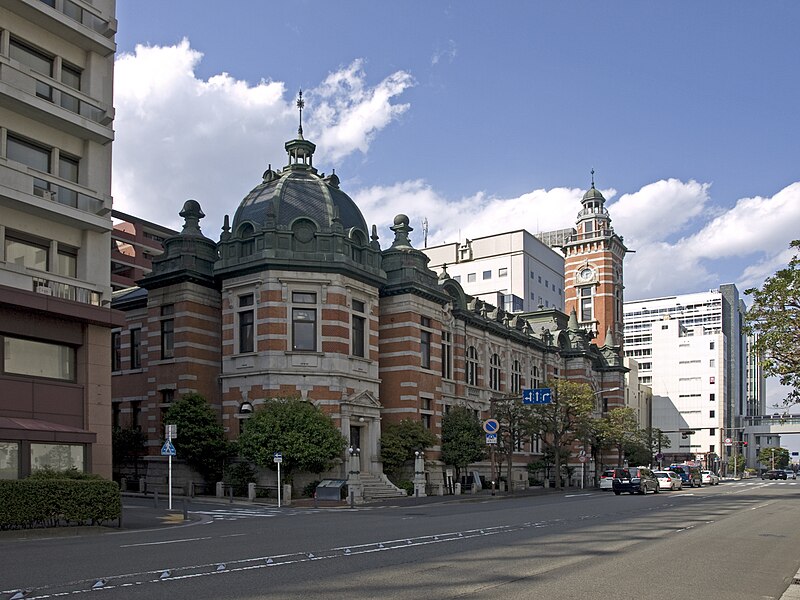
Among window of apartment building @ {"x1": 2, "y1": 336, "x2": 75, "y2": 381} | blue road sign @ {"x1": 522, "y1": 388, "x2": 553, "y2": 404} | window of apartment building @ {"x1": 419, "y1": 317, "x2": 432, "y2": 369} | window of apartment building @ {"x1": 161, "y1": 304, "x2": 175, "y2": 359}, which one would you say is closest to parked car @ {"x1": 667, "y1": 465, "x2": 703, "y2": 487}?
blue road sign @ {"x1": 522, "y1": 388, "x2": 553, "y2": 404}

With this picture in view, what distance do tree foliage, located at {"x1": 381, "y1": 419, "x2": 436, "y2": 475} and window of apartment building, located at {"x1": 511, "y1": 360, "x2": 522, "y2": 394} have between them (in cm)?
1919

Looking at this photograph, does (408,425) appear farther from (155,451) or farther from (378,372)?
(155,451)

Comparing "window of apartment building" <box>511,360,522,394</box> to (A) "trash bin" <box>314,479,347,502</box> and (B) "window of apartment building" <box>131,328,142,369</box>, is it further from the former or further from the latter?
(B) "window of apartment building" <box>131,328,142,369</box>

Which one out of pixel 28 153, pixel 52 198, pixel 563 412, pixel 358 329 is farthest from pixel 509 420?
pixel 28 153

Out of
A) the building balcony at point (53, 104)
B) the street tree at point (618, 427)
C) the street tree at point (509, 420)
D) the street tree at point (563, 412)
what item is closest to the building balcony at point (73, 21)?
the building balcony at point (53, 104)

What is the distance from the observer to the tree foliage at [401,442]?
44.6 meters

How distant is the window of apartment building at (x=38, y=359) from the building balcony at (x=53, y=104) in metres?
7.50

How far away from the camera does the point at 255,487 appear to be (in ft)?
132

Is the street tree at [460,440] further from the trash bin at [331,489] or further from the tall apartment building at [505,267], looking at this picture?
the tall apartment building at [505,267]

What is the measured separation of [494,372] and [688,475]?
1986 cm

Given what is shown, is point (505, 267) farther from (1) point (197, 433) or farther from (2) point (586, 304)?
(1) point (197, 433)

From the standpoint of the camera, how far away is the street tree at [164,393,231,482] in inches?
1613

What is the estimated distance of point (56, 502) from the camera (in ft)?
74.3

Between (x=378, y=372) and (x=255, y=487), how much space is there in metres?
9.91
